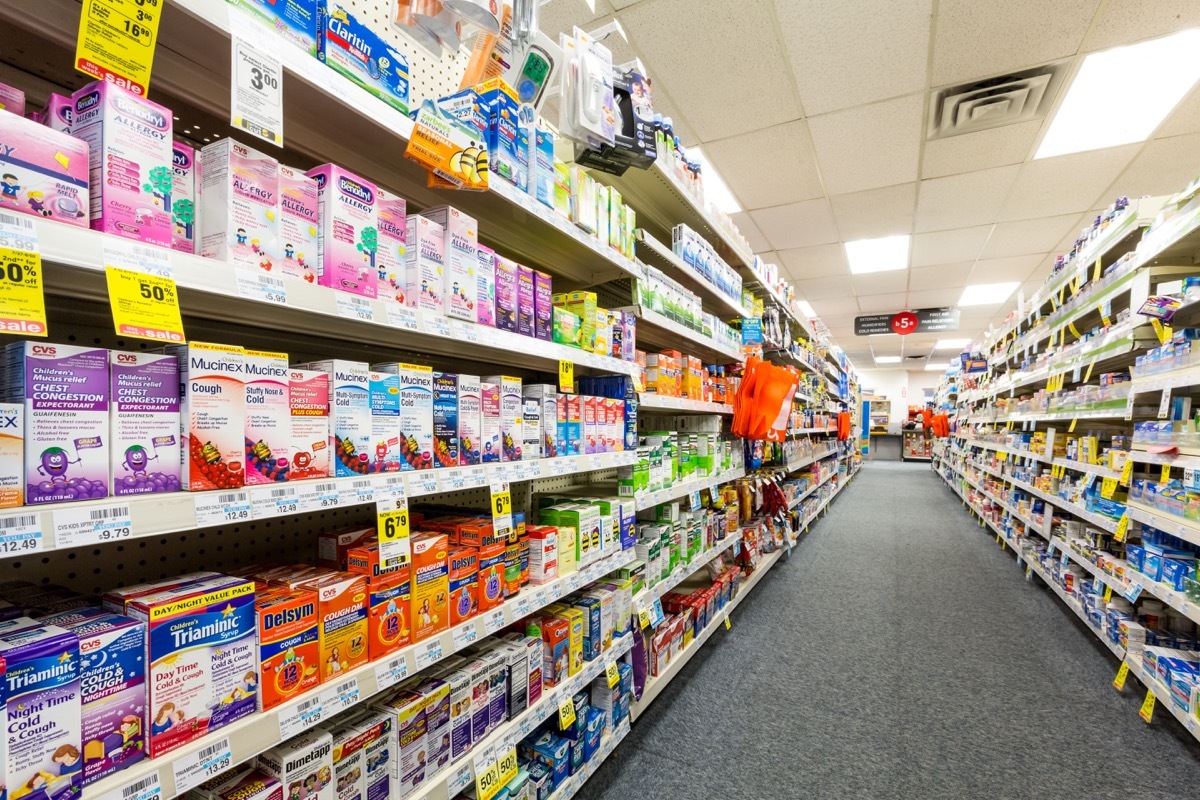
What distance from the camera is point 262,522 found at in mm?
1368

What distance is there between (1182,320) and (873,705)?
2.54 metres

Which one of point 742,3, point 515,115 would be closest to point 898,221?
point 742,3

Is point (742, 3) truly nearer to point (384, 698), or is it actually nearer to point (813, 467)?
point (384, 698)

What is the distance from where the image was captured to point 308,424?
996 millimetres

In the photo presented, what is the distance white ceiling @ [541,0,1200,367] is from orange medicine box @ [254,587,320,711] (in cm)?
330

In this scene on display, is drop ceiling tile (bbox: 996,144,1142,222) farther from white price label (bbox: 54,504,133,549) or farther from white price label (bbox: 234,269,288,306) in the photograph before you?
white price label (bbox: 54,504,133,549)

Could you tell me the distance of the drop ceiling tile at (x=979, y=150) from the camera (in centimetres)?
395

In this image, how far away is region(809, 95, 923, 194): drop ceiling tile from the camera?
3773 mm

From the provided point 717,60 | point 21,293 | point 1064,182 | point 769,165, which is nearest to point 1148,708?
point 21,293

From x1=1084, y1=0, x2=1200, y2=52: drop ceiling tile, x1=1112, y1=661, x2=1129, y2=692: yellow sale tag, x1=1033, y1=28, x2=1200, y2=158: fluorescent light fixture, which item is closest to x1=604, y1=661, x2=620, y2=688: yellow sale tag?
x1=1112, y1=661, x2=1129, y2=692: yellow sale tag

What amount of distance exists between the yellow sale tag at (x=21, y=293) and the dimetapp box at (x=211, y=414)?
20 centimetres

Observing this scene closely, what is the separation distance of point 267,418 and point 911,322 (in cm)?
1149

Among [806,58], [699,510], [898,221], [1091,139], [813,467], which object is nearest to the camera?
[699,510]

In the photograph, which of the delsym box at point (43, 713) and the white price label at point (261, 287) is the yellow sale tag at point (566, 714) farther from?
the white price label at point (261, 287)
